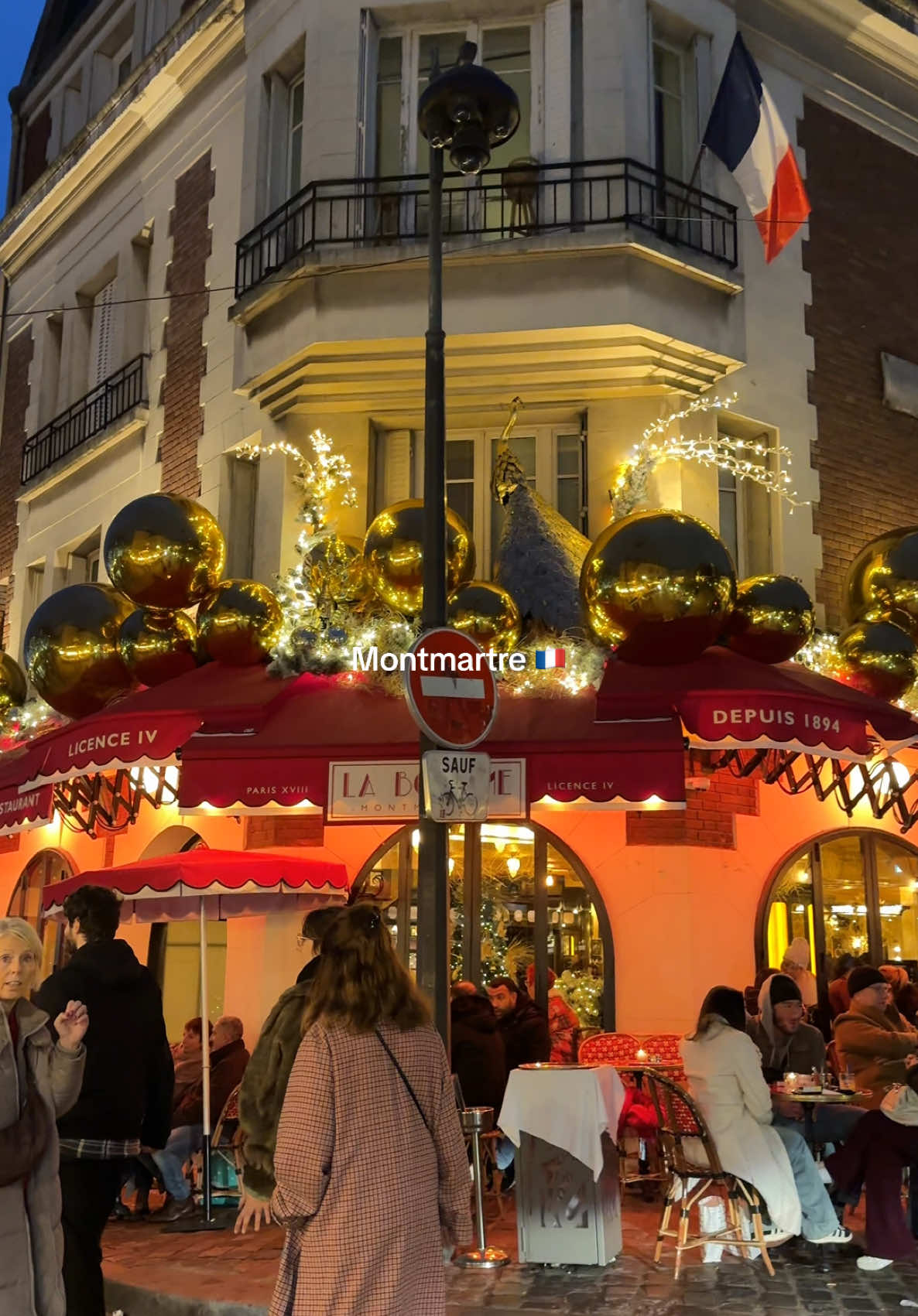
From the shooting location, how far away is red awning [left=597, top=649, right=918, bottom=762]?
9469mm

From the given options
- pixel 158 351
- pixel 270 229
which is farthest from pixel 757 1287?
pixel 158 351

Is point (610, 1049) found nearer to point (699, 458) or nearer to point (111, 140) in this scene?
point (699, 458)

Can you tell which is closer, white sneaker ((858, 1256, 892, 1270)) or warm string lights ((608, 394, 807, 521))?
white sneaker ((858, 1256, 892, 1270))

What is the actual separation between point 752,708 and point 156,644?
494cm

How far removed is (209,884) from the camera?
945cm

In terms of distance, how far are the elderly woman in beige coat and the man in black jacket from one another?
1095 millimetres

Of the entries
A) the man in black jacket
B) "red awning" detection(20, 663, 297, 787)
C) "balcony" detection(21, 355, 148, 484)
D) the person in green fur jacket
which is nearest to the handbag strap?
the person in green fur jacket

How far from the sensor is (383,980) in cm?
441

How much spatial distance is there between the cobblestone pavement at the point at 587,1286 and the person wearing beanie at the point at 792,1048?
100 cm

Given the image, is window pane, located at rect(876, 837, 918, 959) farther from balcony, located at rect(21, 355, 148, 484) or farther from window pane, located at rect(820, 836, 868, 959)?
balcony, located at rect(21, 355, 148, 484)

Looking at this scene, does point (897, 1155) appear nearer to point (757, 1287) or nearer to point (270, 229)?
point (757, 1287)

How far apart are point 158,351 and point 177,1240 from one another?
33.0ft

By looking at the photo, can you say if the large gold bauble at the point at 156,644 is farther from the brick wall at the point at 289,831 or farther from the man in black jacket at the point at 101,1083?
the man in black jacket at the point at 101,1083

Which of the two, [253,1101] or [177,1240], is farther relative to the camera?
[177,1240]
